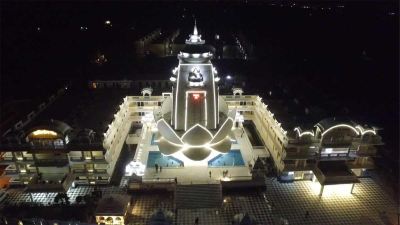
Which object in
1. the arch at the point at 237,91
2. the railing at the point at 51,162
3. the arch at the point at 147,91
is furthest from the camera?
the arch at the point at 237,91

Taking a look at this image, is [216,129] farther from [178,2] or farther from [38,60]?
[178,2]

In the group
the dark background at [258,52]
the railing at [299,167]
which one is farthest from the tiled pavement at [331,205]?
the dark background at [258,52]

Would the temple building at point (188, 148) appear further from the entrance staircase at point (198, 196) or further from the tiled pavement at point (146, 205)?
the tiled pavement at point (146, 205)

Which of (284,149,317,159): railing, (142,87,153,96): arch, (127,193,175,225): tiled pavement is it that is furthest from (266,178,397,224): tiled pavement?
(142,87,153,96): arch

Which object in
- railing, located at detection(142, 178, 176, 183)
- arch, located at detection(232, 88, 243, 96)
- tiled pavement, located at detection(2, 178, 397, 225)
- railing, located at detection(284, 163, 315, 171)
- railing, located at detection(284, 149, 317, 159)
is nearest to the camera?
tiled pavement, located at detection(2, 178, 397, 225)

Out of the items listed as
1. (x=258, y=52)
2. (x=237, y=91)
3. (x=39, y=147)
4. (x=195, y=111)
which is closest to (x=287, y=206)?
(x=195, y=111)

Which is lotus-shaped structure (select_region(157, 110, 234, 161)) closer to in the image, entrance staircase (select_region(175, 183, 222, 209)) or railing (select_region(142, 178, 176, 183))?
railing (select_region(142, 178, 176, 183))

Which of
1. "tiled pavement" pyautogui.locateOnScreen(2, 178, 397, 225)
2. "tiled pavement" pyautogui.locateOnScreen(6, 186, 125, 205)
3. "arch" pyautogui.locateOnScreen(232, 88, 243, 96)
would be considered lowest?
"tiled pavement" pyautogui.locateOnScreen(2, 178, 397, 225)
